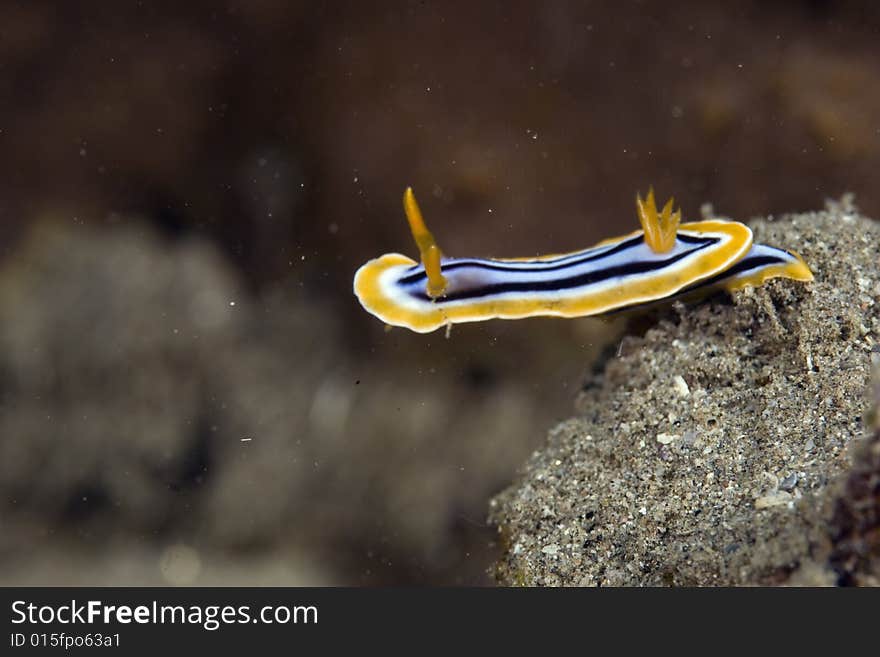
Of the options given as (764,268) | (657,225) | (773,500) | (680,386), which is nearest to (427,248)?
(657,225)

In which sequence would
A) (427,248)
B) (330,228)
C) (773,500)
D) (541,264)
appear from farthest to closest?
(330,228) < (541,264) < (427,248) < (773,500)

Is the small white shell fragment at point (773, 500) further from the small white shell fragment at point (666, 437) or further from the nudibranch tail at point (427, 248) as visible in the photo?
the nudibranch tail at point (427, 248)

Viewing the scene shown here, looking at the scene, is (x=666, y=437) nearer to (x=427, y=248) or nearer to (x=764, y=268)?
(x=764, y=268)

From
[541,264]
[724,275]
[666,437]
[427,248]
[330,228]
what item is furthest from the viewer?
[330,228]

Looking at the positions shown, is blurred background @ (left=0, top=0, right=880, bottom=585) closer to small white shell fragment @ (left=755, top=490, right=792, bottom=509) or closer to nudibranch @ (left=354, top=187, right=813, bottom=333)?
nudibranch @ (left=354, top=187, right=813, bottom=333)

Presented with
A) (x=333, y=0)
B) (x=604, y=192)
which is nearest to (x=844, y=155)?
(x=604, y=192)

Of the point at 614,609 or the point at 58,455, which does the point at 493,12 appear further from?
the point at 58,455
